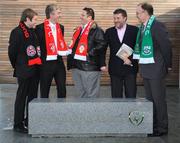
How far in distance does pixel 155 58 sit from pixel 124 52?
602 millimetres

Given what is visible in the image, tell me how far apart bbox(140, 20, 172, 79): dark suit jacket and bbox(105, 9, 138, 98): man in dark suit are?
38 centimetres

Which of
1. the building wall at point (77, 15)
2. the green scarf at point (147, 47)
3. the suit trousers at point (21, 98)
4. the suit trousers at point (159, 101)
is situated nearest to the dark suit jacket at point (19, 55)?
the suit trousers at point (21, 98)

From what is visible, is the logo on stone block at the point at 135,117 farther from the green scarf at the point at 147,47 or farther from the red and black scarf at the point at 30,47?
the red and black scarf at the point at 30,47

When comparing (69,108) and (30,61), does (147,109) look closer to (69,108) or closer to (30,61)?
(69,108)

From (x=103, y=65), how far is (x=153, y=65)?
89 cm

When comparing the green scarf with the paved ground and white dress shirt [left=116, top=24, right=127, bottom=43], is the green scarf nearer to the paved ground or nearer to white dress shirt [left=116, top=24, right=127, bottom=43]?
white dress shirt [left=116, top=24, right=127, bottom=43]

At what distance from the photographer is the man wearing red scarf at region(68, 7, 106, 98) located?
25.2 feet

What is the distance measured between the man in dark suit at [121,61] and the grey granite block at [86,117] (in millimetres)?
793

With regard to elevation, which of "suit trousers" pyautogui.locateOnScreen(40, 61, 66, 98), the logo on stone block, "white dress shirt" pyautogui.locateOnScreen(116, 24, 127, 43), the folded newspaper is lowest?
the logo on stone block

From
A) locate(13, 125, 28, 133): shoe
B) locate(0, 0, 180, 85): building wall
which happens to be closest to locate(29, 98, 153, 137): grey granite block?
locate(13, 125, 28, 133): shoe

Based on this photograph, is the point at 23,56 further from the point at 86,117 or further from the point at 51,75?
the point at 86,117

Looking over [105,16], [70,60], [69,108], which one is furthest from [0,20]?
[69,108]

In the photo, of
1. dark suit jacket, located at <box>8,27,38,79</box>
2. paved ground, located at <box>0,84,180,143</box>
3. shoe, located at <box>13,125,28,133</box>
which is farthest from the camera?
shoe, located at <box>13,125,28,133</box>

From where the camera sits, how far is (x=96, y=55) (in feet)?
25.4
